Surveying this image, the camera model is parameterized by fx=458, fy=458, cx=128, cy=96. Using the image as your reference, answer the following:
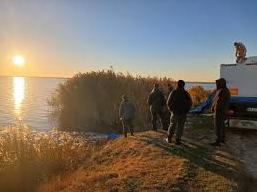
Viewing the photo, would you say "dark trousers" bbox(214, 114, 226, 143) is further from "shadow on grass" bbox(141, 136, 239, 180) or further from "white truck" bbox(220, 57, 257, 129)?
"white truck" bbox(220, 57, 257, 129)

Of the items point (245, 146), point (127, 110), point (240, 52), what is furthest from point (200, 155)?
point (240, 52)

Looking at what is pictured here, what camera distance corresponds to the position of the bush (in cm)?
3203

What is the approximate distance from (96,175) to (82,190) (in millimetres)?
1144

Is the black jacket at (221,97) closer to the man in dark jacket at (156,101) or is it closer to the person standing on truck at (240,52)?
the person standing on truck at (240,52)

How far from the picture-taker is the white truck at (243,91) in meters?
16.9

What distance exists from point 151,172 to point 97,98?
21910 millimetres

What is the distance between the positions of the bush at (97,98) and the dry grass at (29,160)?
1174cm

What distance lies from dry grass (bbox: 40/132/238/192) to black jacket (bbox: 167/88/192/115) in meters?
1.21

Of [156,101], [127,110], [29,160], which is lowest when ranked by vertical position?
[29,160]

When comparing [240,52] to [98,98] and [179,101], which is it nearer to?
[179,101]

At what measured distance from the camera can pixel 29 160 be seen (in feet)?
55.2

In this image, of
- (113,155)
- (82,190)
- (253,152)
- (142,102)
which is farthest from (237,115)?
(142,102)

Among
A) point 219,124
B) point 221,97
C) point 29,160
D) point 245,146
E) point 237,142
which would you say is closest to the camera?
point 221,97

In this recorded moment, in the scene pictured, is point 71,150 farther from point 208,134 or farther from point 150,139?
point 208,134
